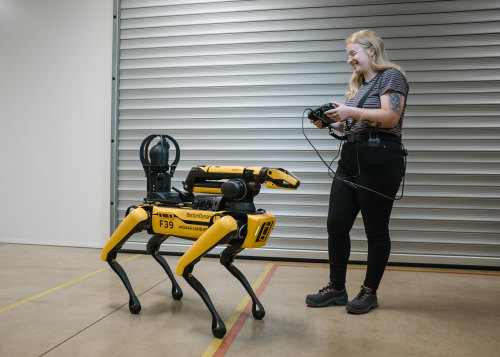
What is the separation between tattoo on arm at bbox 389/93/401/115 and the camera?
2201mm

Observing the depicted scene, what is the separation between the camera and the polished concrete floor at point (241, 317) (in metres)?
1.88

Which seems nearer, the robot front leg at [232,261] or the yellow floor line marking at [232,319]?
the yellow floor line marking at [232,319]

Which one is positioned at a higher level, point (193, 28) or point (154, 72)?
point (193, 28)

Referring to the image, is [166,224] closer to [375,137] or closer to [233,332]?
[233,332]

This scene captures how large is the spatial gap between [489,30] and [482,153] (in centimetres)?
114

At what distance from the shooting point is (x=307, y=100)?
3.81 meters

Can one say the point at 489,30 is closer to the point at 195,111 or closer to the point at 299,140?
the point at 299,140

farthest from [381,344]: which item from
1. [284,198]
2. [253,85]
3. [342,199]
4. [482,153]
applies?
[253,85]

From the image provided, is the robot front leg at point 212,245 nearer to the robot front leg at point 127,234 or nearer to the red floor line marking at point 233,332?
the red floor line marking at point 233,332

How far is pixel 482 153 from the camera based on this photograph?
356 centimetres

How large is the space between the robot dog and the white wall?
2091mm

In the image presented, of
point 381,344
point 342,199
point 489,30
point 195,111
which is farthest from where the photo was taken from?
point 195,111

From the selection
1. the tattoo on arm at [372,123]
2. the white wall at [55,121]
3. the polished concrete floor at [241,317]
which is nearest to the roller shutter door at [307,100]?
the white wall at [55,121]

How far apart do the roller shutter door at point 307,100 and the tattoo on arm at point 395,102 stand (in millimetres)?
1571
